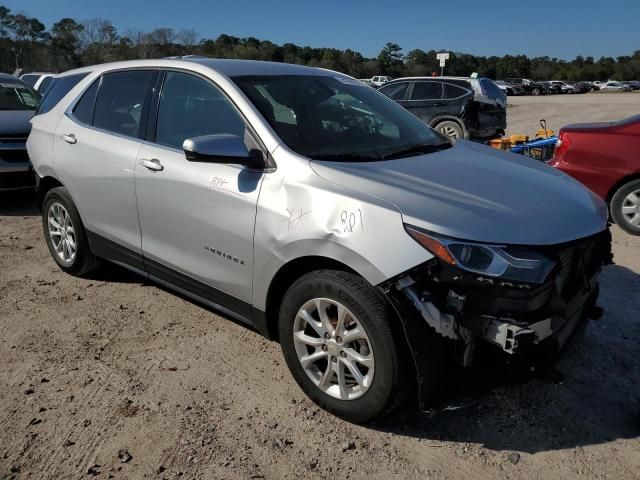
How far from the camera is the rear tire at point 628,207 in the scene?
5957 mm

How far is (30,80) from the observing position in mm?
17344

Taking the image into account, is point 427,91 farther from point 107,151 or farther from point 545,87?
point 545,87

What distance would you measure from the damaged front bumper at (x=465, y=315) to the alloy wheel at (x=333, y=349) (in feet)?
0.90

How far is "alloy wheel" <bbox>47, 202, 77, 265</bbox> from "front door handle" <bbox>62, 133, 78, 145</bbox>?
0.56 m

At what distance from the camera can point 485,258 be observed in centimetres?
238

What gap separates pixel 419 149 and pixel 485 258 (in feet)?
4.04

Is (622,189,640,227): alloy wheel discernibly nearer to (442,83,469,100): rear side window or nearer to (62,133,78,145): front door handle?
(62,133,78,145): front door handle

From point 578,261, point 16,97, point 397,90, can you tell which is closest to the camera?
point 578,261

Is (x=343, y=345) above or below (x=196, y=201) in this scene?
below

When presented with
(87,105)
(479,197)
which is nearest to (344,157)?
(479,197)

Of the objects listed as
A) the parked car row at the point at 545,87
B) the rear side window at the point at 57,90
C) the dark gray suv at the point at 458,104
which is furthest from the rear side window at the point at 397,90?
the parked car row at the point at 545,87

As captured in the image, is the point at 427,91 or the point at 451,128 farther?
the point at 427,91

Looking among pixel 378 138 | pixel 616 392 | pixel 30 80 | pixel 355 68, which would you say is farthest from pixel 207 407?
pixel 355 68

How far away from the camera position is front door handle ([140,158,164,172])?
346cm
